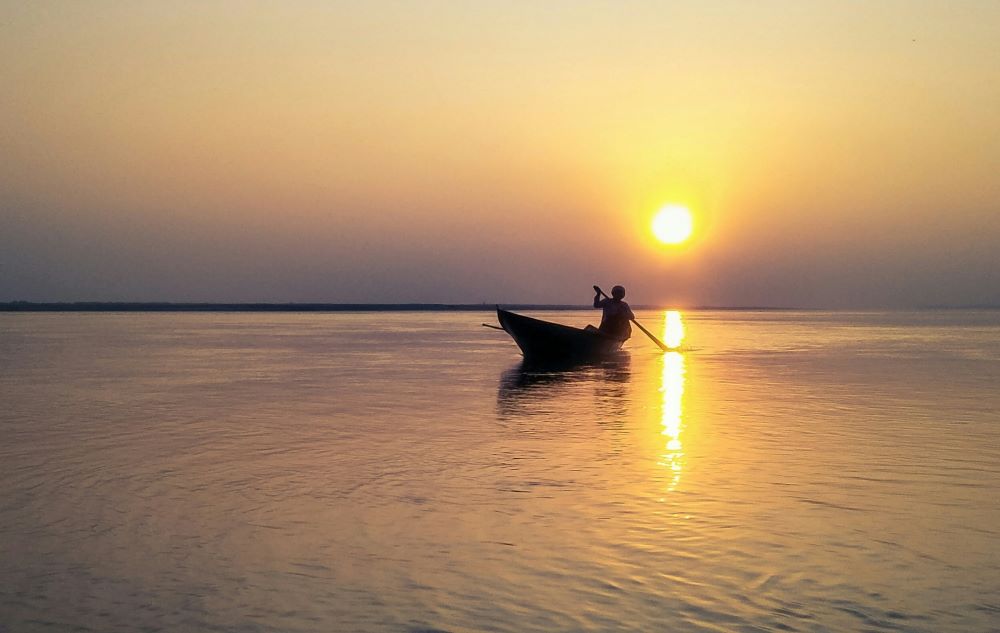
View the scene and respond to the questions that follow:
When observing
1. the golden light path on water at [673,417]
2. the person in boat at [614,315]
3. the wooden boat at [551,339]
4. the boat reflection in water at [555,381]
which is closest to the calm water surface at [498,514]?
the golden light path on water at [673,417]

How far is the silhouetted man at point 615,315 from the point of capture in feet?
103

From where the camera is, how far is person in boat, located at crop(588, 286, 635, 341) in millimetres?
31300

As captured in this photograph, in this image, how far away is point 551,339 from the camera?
98.3 feet

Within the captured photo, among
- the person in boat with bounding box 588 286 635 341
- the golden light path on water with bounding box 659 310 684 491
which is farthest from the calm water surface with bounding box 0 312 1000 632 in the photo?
the person in boat with bounding box 588 286 635 341

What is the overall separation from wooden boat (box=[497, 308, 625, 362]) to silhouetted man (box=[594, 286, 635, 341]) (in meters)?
0.32

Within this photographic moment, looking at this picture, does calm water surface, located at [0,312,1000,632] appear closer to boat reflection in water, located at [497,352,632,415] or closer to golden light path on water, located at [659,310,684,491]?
golden light path on water, located at [659,310,684,491]

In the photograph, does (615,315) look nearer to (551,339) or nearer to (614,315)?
(614,315)

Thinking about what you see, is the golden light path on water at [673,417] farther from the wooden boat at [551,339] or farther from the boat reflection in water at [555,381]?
the wooden boat at [551,339]

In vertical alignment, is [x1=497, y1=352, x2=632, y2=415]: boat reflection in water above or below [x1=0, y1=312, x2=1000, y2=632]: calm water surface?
below

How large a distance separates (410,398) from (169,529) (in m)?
11.7

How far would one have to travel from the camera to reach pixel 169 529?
8023 mm

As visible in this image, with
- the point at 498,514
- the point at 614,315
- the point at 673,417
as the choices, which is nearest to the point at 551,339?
the point at 614,315

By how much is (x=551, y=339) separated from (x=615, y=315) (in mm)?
2858

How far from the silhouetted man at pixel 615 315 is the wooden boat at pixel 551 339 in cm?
32
